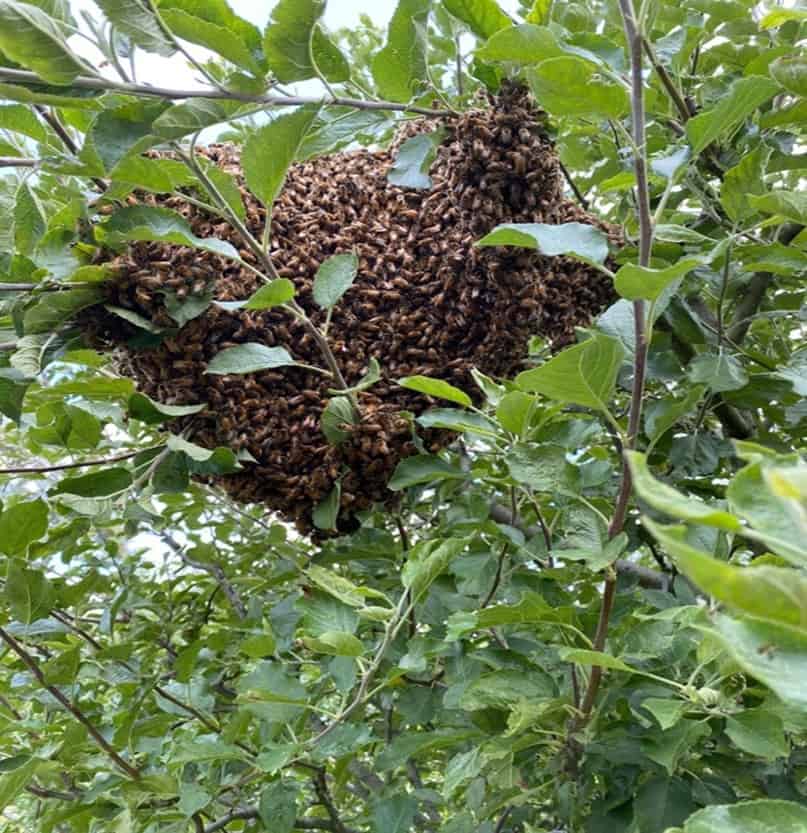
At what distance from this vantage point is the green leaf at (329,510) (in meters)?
1.08

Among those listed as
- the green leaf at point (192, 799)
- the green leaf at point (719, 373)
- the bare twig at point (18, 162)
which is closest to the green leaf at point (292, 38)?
the bare twig at point (18, 162)

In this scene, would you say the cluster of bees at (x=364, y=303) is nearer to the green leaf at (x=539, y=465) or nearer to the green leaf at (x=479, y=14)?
the green leaf at (x=479, y=14)

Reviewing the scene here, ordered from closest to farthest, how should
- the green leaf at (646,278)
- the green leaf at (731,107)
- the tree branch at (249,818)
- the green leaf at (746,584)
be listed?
1. the green leaf at (746,584)
2. the green leaf at (646,278)
3. the green leaf at (731,107)
4. the tree branch at (249,818)

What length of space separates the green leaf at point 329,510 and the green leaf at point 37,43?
57cm

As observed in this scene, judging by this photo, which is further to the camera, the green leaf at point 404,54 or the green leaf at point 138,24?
the green leaf at point 404,54

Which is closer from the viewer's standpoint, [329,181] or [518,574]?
[518,574]

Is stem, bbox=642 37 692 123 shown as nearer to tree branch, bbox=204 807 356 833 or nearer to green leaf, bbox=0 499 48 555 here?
green leaf, bbox=0 499 48 555

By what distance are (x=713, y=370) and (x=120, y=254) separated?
30.6 inches

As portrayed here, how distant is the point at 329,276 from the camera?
1013 mm

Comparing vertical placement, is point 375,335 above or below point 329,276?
below

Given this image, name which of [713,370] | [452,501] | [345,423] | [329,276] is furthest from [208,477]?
[713,370]

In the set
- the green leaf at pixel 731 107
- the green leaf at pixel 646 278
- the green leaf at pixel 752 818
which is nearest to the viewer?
the green leaf at pixel 752 818

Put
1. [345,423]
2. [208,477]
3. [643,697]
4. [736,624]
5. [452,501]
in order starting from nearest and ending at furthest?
[736,624], [643,697], [345,423], [208,477], [452,501]

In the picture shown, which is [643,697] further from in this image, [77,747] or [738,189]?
[77,747]
